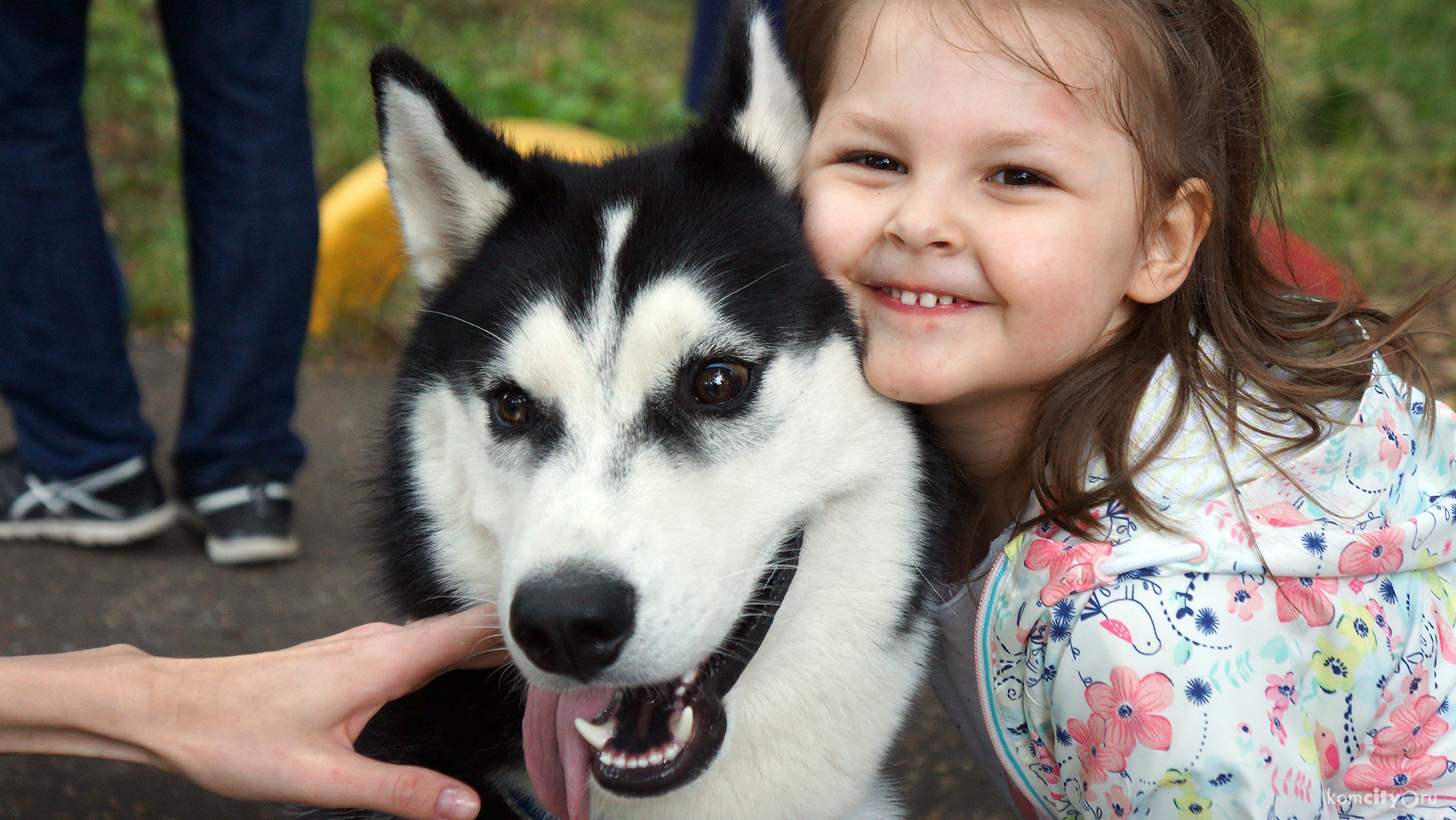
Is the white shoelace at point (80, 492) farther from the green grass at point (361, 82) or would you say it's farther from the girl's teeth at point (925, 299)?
the girl's teeth at point (925, 299)

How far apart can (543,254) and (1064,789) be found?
1.23 meters

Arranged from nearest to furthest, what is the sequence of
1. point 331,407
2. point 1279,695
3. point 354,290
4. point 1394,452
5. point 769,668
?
point 1279,695
point 769,668
point 1394,452
point 331,407
point 354,290

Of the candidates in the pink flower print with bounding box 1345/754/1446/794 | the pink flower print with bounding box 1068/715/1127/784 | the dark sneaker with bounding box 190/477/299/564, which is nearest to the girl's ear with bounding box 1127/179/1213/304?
the pink flower print with bounding box 1068/715/1127/784

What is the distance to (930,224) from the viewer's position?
5.92 ft

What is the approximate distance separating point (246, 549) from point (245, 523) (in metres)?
0.08

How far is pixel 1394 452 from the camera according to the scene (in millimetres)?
1951

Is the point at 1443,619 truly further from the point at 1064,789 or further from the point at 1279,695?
the point at 1064,789

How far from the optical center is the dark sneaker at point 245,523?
336 centimetres

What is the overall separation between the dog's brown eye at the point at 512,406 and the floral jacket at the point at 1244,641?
814mm

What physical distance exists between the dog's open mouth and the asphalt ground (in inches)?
25.1

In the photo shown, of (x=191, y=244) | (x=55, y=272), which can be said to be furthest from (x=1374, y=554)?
(x=55, y=272)

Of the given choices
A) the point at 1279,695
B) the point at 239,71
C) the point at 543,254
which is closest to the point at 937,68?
the point at 543,254

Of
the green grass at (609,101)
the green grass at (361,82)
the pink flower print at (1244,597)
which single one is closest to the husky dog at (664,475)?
the pink flower print at (1244,597)

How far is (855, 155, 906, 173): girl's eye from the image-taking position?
75.9 inches
